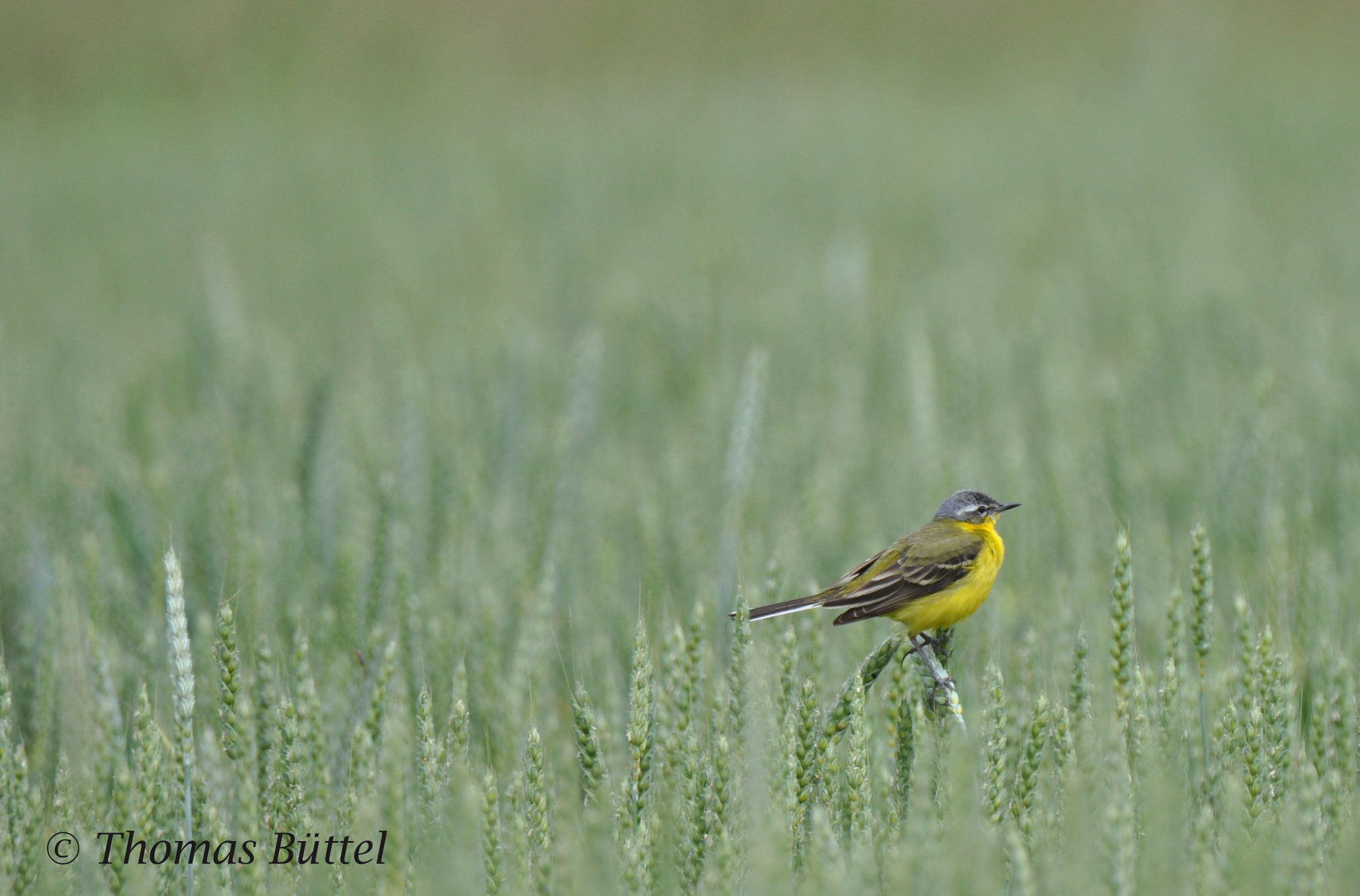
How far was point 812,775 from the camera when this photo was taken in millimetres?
2053

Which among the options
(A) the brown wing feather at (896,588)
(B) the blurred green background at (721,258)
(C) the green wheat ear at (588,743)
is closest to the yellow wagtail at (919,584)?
(A) the brown wing feather at (896,588)

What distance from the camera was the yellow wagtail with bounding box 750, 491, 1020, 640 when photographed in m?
2.35

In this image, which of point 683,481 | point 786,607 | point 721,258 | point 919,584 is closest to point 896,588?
point 919,584

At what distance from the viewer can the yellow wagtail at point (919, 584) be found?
2352 mm

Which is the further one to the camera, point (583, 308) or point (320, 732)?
point (583, 308)

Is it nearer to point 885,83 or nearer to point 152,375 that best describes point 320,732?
point 152,375

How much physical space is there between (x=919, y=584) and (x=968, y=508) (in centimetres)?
40

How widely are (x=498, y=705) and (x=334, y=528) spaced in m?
1.52

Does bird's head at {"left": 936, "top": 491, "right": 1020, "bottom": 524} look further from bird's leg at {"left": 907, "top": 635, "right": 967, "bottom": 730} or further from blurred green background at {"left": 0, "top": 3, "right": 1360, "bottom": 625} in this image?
blurred green background at {"left": 0, "top": 3, "right": 1360, "bottom": 625}

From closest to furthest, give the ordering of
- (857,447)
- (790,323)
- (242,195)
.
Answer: (857,447)
(790,323)
(242,195)

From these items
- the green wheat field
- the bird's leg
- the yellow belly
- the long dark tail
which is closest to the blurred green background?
the green wheat field

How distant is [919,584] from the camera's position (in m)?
2.38

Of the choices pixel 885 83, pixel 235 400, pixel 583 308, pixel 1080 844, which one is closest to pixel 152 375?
pixel 235 400

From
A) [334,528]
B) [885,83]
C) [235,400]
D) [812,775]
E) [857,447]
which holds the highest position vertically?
[885,83]
